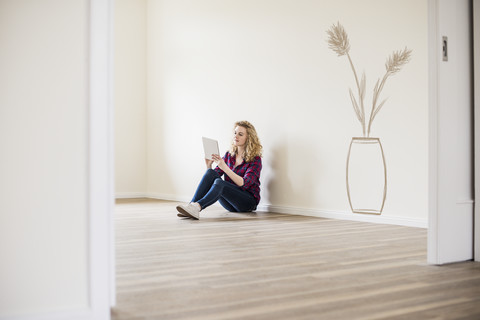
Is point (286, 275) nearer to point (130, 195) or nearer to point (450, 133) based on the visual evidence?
point (450, 133)

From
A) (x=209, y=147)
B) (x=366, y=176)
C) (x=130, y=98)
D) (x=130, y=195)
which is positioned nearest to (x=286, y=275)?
(x=366, y=176)

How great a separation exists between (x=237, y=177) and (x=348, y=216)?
3.07 feet

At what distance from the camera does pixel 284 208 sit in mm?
4465

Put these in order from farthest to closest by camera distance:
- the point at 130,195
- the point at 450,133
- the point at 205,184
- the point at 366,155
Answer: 1. the point at 130,195
2. the point at 205,184
3. the point at 366,155
4. the point at 450,133

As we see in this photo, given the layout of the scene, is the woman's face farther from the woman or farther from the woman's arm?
the woman's arm

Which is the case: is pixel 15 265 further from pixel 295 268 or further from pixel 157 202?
pixel 157 202

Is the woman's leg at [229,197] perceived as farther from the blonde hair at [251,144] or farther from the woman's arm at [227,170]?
the blonde hair at [251,144]

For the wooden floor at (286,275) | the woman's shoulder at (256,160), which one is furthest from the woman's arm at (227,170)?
the wooden floor at (286,275)

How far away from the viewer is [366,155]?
3805mm

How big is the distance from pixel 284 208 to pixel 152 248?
1992 millimetres

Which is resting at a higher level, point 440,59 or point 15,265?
point 440,59

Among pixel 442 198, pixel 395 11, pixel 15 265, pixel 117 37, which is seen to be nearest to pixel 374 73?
pixel 395 11

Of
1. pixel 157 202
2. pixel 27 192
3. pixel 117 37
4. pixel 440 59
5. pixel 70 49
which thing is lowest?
pixel 157 202

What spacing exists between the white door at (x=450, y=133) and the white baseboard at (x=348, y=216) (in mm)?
1160
